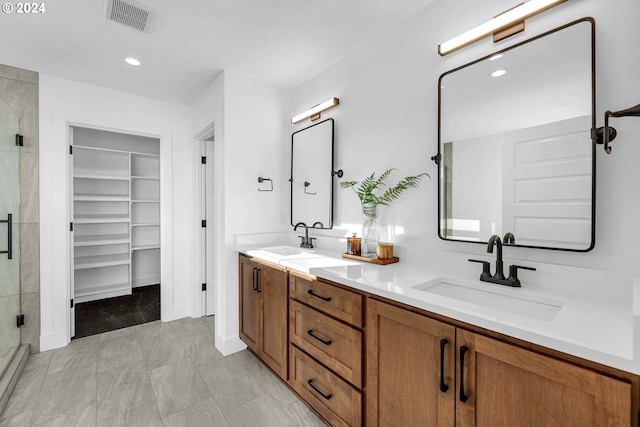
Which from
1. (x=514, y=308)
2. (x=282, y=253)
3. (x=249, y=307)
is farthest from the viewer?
(x=282, y=253)

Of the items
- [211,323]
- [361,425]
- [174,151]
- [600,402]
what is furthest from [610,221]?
[174,151]

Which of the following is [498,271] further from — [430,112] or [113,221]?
[113,221]

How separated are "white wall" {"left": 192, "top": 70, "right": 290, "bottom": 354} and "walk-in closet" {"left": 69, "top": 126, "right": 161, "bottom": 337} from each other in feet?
5.26

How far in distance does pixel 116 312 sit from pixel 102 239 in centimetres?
118

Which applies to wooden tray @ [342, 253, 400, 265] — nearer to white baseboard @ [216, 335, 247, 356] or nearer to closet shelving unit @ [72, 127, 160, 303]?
white baseboard @ [216, 335, 247, 356]

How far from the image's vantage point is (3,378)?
196 cm

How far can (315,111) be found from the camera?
251cm

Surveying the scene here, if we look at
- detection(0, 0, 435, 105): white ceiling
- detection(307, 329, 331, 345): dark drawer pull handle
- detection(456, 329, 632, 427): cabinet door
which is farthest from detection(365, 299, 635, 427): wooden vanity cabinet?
detection(0, 0, 435, 105): white ceiling

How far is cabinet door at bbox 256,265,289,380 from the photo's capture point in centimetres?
194

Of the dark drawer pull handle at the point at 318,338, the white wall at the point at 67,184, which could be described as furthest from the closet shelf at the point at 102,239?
the dark drawer pull handle at the point at 318,338

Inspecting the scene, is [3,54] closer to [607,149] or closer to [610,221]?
[607,149]

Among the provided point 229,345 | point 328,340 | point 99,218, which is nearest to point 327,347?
point 328,340

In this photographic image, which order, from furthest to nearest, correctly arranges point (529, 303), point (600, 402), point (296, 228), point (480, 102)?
point (296, 228)
point (480, 102)
point (529, 303)
point (600, 402)

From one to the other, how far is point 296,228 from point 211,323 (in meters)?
1.51
